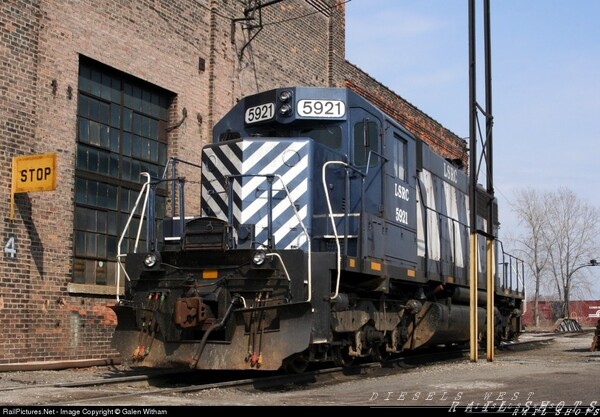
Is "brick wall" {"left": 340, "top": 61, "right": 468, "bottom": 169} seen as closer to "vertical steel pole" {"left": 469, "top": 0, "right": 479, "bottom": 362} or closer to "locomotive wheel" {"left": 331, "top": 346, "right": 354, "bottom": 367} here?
"vertical steel pole" {"left": 469, "top": 0, "right": 479, "bottom": 362}

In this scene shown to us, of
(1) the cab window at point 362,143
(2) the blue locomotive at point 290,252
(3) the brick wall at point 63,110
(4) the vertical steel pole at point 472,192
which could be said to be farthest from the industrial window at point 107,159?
(4) the vertical steel pole at point 472,192

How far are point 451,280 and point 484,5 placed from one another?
17.0 feet

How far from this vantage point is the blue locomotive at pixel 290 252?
29.9ft

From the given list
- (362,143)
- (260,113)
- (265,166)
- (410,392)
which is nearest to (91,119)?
(260,113)

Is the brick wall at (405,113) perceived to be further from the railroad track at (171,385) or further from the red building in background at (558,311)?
the red building in background at (558,311)

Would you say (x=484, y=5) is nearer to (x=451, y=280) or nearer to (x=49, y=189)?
(x=451, y=280)

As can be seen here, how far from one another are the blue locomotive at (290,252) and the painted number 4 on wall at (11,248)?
2.69m

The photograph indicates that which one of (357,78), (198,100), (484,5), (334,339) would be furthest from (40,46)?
(357,78)

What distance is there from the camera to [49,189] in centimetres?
1167

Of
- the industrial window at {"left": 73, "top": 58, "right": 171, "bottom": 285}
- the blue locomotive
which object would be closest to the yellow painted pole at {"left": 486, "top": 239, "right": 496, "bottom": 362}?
the blue locomotive

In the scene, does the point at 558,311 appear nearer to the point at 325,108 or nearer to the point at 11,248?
the point at 325,108

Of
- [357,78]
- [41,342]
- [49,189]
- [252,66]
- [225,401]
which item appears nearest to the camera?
[225,401]

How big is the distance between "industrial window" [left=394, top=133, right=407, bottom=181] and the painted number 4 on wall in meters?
5.83

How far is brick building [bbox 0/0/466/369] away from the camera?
12242 mm
